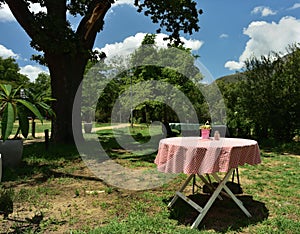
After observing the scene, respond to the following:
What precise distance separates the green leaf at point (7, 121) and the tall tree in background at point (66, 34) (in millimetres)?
7318

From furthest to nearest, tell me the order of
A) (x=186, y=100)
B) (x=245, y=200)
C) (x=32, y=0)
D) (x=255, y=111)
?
(x=186, y=100) → (x=255, y=111) → (x=32, y=0) → (x=245, y=200)

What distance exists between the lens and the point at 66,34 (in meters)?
10.6

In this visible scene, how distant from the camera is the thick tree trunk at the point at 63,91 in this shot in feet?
38.0

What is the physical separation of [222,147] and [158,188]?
2.30m

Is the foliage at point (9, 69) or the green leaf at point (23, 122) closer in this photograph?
the green leaf at point (23, 122)

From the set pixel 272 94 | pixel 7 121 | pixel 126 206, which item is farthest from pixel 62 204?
pixel 272 94

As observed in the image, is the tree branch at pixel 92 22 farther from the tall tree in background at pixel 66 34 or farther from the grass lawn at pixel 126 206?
the grass lawn at pixel 126 206

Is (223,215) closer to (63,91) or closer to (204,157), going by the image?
(204,157)

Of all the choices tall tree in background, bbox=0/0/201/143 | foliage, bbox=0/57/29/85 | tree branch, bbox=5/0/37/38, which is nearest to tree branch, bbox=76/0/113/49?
tall tree in background, bbox=0/0/201/143

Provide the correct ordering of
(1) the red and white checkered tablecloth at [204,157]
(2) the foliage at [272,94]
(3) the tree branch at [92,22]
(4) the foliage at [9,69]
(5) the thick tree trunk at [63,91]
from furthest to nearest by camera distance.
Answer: (4) the foliage at [9,69]
(2) the foliage at [272,94]
(3) the tree branch at [92,22]
(5) the thick tree trunk at [63,91]
(1) the red and white checkered tablecloth at [204,157]

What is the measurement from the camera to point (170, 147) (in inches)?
150

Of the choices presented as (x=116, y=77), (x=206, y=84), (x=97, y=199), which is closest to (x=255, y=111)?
(x=97, y=199)

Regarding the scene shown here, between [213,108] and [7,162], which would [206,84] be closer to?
[213,108]

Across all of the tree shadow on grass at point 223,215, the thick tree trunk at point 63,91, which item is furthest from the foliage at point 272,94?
the tree shadow on grass at point 223,215
